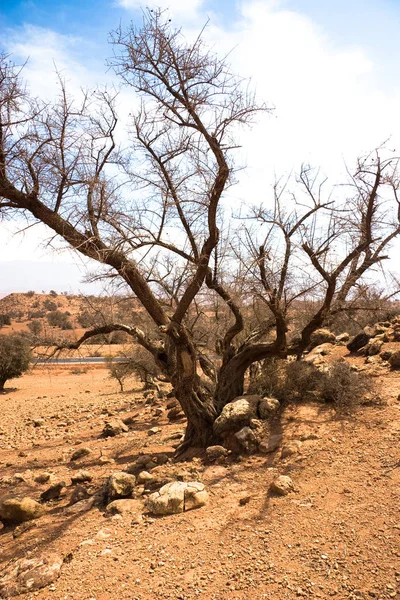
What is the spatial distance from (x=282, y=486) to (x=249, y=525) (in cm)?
73

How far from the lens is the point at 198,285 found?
22.2 ft

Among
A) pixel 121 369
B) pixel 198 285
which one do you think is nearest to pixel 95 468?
pixel 198 285

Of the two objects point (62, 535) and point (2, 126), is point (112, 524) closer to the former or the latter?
point (62, 535)

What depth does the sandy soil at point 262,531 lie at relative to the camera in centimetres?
360

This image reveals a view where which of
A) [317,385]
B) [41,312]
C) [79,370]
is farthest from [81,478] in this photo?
Result: [41,312]

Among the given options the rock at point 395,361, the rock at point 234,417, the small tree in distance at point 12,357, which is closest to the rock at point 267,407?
the rock at point 234,417

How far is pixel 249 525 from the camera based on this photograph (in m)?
4.45

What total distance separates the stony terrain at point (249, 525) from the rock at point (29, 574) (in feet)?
0.26

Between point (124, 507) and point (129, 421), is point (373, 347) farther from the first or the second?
point (124, 507)

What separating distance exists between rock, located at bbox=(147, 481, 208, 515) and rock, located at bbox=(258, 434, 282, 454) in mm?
1368

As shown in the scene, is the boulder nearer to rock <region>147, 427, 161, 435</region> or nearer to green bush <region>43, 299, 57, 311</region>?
rock <region>147, 427, 161, 435</region>

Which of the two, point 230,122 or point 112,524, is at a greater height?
point 230,122

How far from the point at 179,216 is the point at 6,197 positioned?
2.56 meters

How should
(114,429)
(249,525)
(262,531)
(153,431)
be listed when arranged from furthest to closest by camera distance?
(114,429), (153,431), (249,525), (262,531)
